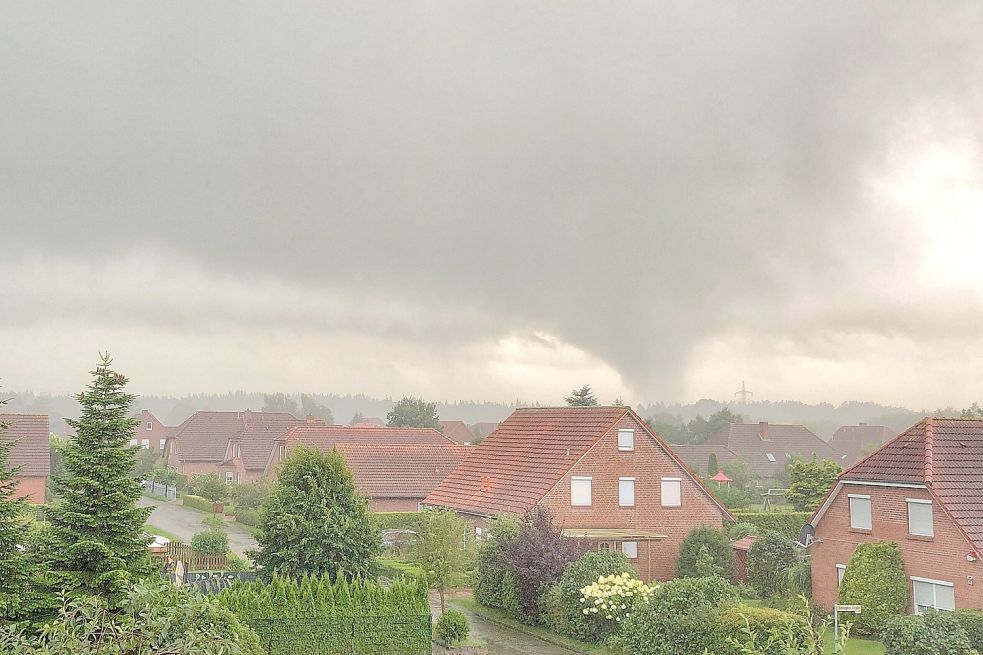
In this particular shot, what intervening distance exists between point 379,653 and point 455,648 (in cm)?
348

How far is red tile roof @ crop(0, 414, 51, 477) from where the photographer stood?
56375mm

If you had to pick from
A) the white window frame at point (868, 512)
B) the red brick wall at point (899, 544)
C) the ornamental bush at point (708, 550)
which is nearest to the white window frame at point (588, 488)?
the ornamental bush at point (708, 550)

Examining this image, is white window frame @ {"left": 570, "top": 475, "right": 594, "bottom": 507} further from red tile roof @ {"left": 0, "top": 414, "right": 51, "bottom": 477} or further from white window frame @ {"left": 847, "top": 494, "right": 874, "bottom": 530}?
red tile roof @ {"left": 0, "top": 414, "right": 51, "bottom": 477}

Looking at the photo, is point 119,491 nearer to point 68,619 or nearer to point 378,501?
point 68,619

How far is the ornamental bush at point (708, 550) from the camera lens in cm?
3666

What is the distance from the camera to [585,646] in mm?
26547

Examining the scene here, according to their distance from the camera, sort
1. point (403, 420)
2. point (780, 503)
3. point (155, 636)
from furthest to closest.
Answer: point (403, 420) → point (780, 503) → point (155, 636)

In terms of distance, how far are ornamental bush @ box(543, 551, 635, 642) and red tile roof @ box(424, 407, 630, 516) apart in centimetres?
718

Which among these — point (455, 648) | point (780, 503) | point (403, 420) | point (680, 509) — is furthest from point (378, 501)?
point (403, 420)

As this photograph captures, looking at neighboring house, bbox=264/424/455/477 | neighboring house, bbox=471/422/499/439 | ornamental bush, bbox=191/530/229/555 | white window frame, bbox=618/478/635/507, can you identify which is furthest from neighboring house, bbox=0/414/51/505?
neighboring house, bbox=471/422/499/439

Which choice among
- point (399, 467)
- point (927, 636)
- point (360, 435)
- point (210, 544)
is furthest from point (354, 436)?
point (927, 636)

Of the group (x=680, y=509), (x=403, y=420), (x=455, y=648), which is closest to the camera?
(x=455, y=648)

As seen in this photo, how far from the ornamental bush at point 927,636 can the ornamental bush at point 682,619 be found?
3.86 m

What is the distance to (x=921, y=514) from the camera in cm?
2886
